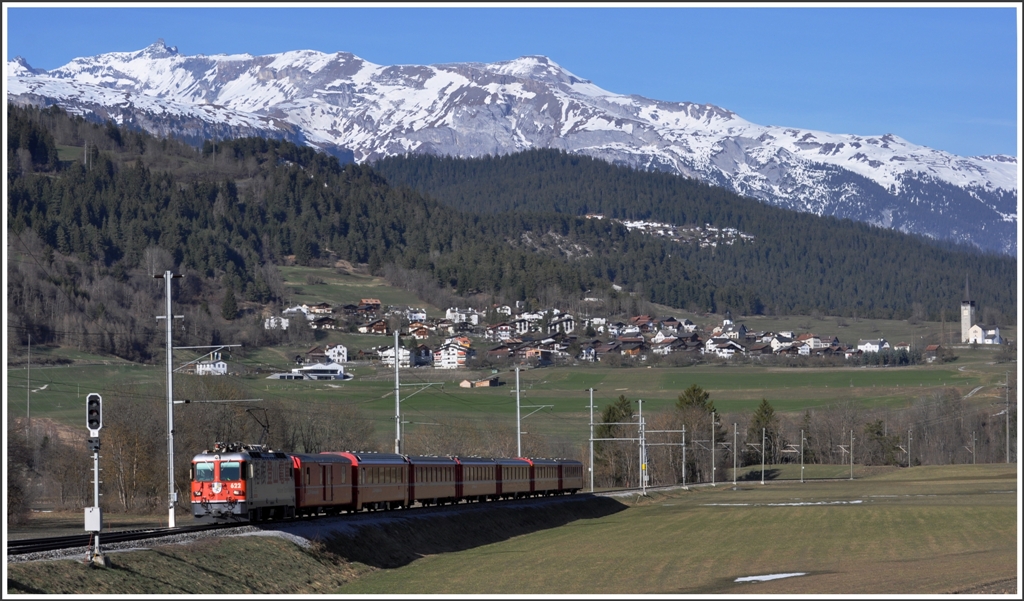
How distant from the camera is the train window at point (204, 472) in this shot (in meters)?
49.0

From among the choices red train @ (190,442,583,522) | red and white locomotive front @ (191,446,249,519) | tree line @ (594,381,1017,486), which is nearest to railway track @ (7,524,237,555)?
red and white locomotive front @ (191,446,249,519)

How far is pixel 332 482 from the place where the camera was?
56.5 m

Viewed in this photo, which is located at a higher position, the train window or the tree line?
the train window

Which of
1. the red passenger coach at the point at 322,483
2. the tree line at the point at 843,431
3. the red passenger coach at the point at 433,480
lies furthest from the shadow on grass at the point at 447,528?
the tree line at the point at 843,431

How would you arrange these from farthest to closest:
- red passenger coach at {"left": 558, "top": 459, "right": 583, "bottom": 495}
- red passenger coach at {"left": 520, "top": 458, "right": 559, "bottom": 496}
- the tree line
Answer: the tree line, red passenger coach at {"left": 558, "top": 459, "right": 583, "bottom": 495}, red passenger coach at {"left": 520, "top": 458, "right": 559, "bottom": 496}

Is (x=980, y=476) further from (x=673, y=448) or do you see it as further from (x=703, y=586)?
(x=703, y=586)

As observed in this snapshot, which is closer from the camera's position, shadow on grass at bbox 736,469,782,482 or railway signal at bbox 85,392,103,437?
railway signal at bbox 85,392,103,437

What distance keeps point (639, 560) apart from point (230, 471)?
16.2 metres

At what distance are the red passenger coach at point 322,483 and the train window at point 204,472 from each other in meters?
4.47

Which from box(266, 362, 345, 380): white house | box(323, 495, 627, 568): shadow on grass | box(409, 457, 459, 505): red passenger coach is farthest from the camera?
box(266, 362, 345, 380): white house

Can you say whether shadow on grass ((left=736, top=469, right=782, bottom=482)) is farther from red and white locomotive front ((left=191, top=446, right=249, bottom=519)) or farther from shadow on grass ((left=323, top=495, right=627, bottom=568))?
red and white locomotive front ((left=191, top=446, right=249, bottom=519))

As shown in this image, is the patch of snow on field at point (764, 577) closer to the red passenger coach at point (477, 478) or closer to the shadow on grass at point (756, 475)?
the red passenger coach at point (477, 478)

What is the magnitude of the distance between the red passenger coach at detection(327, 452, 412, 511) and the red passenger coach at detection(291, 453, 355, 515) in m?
0.67

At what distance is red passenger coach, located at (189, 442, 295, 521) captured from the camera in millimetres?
48344
